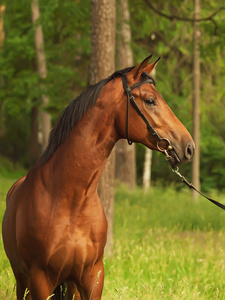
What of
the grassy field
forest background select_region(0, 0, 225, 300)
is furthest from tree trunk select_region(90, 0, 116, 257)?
forest background select_region(0, 0, 225, 300)

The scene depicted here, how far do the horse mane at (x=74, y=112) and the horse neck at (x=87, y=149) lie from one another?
37mm

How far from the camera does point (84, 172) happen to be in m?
3.59

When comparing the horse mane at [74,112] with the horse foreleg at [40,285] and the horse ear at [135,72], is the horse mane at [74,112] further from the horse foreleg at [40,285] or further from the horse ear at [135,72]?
the horse foreleg at [40,285]

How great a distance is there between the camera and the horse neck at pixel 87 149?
3.56 meters

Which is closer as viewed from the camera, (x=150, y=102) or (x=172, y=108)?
(x=150, y=102)

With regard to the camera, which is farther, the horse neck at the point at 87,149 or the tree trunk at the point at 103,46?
the tree trunk at the point at 103,46

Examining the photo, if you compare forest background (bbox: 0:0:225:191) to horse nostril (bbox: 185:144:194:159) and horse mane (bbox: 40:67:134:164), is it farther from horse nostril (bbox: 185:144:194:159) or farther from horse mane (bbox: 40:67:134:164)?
horse nostril (bbox: 185:144:194:159)

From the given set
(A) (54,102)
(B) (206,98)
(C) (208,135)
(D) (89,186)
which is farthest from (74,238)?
(C) (208,135)

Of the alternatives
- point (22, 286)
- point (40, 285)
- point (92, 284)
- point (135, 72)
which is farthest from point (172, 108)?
point (40, 285)

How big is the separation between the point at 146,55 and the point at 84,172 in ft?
40.6

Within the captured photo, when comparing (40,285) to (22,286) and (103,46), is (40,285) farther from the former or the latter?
(103,46)

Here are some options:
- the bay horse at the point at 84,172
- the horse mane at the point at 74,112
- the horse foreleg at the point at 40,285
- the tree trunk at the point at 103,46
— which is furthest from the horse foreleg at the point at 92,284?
the tree trunk at the point at 103,46

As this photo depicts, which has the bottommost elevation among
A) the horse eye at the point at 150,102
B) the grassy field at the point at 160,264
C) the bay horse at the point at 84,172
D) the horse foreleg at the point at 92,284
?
the grassy field at the point at 160,264

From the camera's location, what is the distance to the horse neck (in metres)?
3.56
